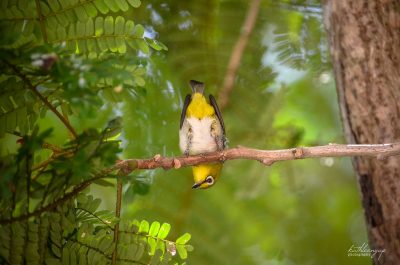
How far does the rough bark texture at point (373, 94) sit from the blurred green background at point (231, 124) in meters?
0.59

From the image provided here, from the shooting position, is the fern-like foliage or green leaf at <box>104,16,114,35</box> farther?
green leaf at <box>104,16,114,35</box>

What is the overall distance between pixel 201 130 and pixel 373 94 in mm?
1008

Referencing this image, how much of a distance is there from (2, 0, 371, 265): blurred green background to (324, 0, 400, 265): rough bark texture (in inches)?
23.3

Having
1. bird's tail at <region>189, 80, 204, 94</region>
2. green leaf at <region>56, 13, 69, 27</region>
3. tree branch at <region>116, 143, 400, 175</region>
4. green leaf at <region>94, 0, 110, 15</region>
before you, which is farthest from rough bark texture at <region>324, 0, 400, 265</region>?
green leaf at <region>56, 13, 69, 27</region>

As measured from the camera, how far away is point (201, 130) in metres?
2.86

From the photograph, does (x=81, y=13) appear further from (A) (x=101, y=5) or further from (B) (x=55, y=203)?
(B) (x=55, y=203)

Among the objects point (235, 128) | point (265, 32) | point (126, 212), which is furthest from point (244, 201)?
point (265, 32)

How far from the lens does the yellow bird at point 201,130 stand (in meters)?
2.73

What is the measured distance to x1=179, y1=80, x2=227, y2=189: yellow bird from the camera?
2.73 metres

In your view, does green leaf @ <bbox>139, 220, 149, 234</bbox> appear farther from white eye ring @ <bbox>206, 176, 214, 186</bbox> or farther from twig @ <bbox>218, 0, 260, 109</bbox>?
twig @ <bbox>218, 0, 260, 109</bbox>

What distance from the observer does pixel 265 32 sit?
3.06 meters

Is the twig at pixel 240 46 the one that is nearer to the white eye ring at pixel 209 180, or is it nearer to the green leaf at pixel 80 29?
the white eye ring at pixel 209 180

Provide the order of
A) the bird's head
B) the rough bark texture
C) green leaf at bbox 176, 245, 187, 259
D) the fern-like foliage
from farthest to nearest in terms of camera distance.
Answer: the bird's head, the rough bark texture, green leaf at bbox 176, 245, 187, 259, the fern-like foliage

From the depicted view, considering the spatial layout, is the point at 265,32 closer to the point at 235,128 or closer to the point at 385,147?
the point at 235,128
